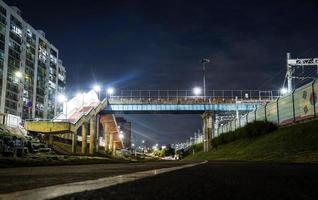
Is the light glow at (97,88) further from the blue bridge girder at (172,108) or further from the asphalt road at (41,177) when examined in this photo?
the asphalt road at (41,177)

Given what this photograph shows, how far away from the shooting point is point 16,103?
98.2m

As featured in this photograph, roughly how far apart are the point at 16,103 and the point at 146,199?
332 feet

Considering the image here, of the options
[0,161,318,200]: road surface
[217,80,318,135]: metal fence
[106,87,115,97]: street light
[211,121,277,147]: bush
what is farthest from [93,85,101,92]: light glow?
[0,161,318,200]: road surface

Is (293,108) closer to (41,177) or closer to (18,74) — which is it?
(41,177)

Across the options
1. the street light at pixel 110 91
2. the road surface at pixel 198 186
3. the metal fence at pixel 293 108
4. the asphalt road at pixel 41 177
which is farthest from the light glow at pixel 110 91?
the road surface at pixel 198 186

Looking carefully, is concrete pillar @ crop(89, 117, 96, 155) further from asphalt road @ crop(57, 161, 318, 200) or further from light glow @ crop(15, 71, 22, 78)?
asphalt road @ crop(57, 161, 318, 200)

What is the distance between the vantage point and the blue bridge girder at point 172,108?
95875 mm

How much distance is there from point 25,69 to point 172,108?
41616 mm

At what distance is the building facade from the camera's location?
Result: 93.9m

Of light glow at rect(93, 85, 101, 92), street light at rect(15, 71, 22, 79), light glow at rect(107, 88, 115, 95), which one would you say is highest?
street light at rect(15, 71, 22, 79)

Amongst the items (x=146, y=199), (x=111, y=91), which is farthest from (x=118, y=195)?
(x=111, y=91)

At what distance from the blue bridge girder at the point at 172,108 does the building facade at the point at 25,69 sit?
20.7 m

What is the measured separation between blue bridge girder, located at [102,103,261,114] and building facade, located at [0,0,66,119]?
67.8ft

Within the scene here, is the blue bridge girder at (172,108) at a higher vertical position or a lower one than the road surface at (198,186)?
higher
